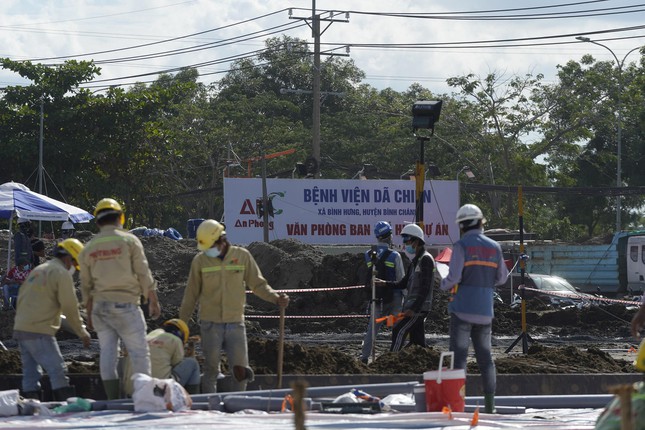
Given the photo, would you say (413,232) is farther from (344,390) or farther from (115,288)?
(115,288)

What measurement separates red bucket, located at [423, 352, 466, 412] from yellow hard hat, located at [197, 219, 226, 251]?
7.58ft

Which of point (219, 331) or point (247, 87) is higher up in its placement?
point (247, 87)

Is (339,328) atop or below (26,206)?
below

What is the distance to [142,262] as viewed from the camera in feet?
32.7

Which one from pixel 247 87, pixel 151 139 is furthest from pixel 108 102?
pixel 247 87

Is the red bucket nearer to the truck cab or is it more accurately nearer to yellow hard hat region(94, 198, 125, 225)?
yellow hard hat region(94, 198, 125, 225)

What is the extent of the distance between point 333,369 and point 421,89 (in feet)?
196

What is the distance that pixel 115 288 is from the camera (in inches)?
389

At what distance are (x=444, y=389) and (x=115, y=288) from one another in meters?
2.84

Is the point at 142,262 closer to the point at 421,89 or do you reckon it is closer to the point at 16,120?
the point at 16,120

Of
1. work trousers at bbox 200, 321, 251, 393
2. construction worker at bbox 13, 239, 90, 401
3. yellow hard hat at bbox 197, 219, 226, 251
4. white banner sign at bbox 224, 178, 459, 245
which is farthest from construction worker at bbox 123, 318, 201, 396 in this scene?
white banner sign at bbox 224, 178, 459, 245

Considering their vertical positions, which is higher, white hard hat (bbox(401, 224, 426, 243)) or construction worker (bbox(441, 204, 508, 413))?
white hard hat (bbox(401, 224, 426, 243))

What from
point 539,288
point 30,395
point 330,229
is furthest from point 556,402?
point 330,229

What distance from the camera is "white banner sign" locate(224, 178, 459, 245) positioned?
35.5 metres
